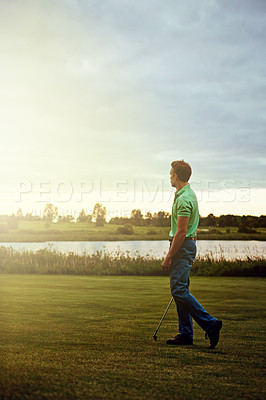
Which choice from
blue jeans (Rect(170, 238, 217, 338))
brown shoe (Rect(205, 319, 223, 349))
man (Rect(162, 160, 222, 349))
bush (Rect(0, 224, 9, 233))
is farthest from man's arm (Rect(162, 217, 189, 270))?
bush (Rect(0, 224, 9, 233))

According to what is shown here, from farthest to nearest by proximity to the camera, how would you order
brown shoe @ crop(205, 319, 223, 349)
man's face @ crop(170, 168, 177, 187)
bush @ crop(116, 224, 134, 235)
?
bush @ crop(116, 224, 134, 235), man's face @ crop(170, 168, 177, 187), brown shoe @ crop(205, 319, 223, 349)

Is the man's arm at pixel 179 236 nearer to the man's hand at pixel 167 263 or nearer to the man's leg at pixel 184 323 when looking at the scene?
the man's hand at pixel 167 263

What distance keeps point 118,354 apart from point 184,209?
164 cm

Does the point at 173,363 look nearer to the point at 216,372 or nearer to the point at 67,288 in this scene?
the point at 216,372

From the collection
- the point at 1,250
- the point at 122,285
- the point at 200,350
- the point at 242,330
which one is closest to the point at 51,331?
the point at 200,350

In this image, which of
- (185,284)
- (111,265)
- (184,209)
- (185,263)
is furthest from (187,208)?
(111,265)

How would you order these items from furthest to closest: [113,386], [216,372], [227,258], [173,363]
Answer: [227,258], [173,363], [216,372], [113,386]

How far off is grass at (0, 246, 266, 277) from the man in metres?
12.7

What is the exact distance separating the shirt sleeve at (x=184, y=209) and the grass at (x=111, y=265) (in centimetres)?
1303

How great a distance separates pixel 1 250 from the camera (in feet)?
74.7

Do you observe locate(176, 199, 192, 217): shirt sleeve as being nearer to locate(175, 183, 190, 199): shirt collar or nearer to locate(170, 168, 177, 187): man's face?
→ locate(175, 183, 190, 199): shirt collar

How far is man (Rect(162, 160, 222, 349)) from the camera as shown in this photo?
5.11 metres

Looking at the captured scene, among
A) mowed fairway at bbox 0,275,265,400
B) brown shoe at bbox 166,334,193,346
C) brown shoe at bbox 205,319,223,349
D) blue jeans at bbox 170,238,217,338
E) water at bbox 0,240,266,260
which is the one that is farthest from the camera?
water at bbox 0,240,266,260

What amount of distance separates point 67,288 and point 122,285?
174cm
